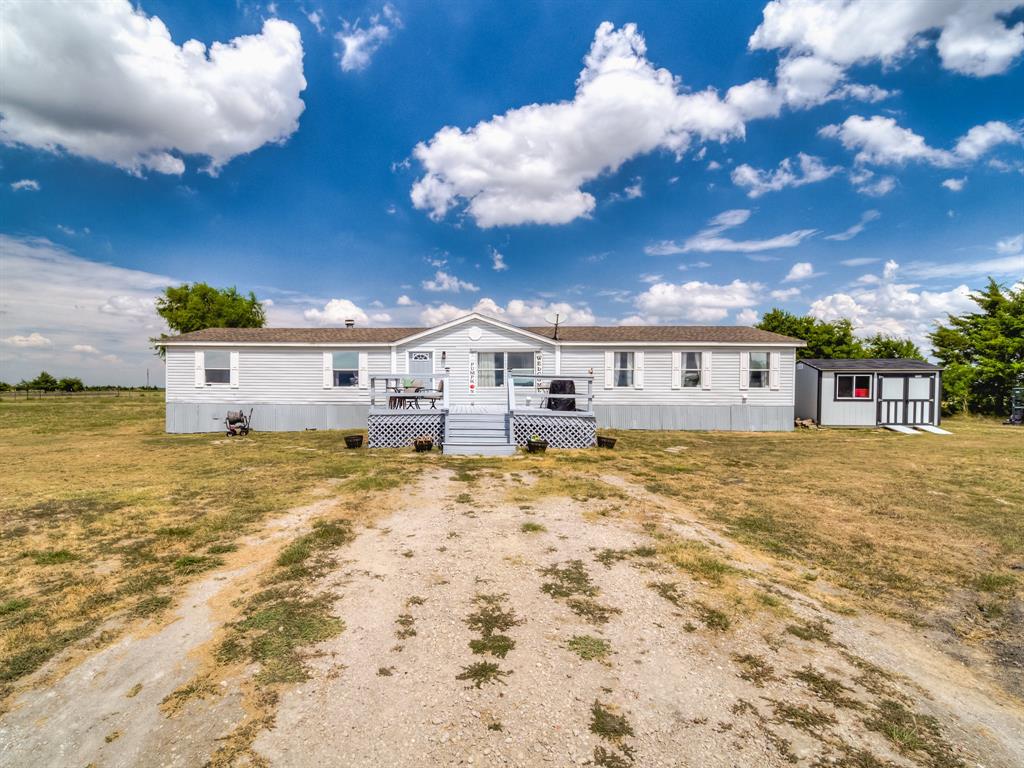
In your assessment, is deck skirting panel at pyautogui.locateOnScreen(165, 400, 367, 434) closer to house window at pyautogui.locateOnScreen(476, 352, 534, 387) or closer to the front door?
house window at pyautogui.locateOnScreen(476, 352, 534, 387)

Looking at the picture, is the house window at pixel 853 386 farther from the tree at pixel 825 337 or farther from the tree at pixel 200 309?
the tree at pixel 200 309

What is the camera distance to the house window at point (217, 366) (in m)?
18.6

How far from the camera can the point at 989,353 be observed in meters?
22.8

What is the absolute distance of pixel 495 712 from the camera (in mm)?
2990

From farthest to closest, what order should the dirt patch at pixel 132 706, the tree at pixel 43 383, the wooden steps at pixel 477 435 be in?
the tree at pixel 43 383 < the wooden steps at pixel 477 435 < the dirt patch at pixel 132 706

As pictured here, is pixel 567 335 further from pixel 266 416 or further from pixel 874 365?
pixel 874 365

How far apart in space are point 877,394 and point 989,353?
9.37 metres

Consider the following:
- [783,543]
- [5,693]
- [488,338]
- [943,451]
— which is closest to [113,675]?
[5,693]

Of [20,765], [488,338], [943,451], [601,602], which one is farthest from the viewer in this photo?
[488,338]

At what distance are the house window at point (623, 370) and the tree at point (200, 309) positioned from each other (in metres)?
34.7

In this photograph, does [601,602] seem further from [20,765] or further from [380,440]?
[380,440]

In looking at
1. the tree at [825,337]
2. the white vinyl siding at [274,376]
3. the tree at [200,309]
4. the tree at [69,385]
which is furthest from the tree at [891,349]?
the tree at [69,385]

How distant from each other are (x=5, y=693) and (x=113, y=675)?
643 millimetres

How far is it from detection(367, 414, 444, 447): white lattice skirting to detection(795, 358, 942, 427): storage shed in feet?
56.1
